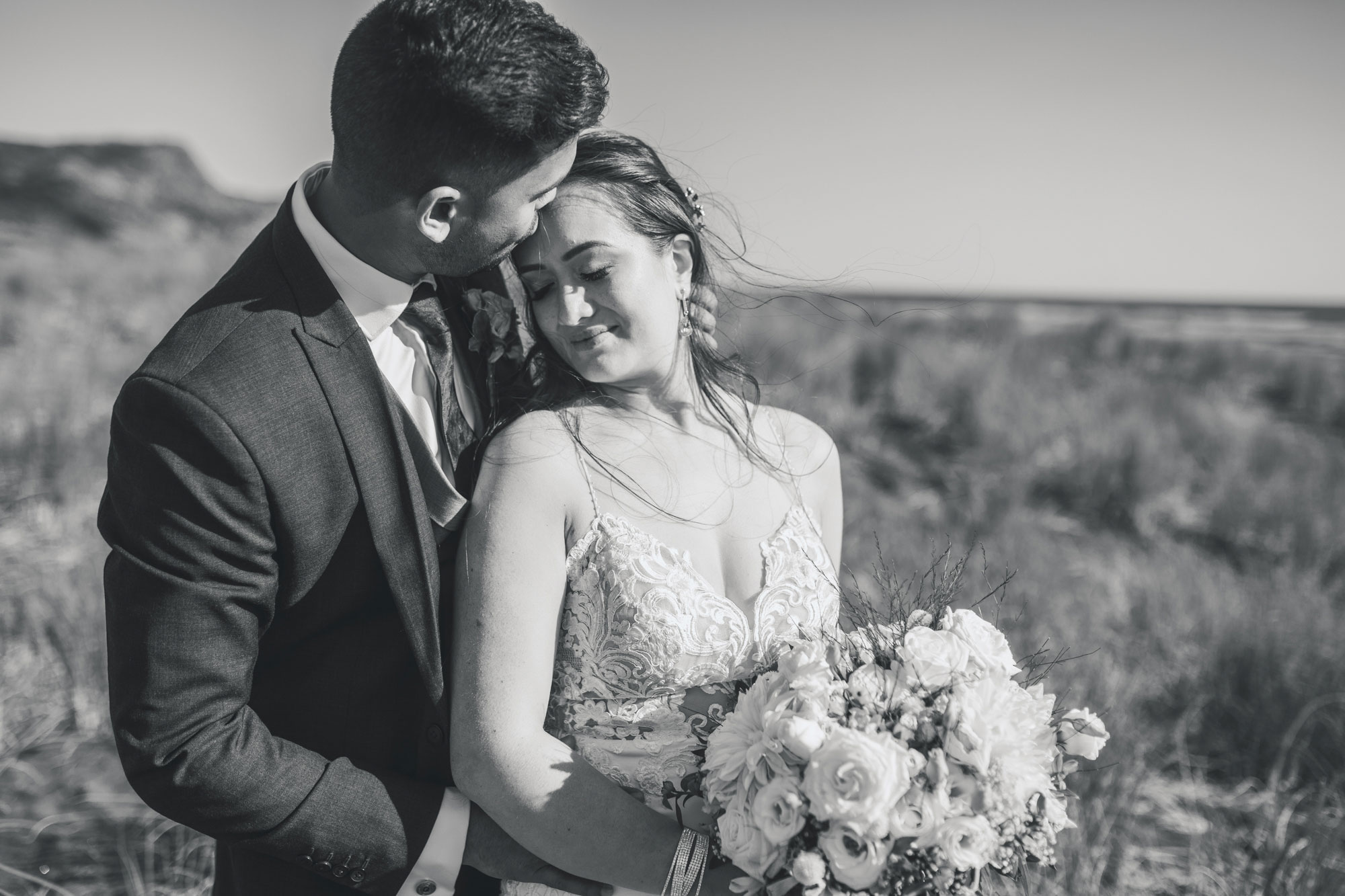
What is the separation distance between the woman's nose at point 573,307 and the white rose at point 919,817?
134cm

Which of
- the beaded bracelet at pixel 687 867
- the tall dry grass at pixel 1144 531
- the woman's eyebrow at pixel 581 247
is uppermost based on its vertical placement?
the woman's eyebrow at pixel 581 247

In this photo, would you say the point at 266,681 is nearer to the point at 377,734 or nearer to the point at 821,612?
the point at 377,734

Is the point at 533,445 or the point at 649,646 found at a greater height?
the point at 533,445

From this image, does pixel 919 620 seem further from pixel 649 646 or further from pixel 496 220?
pixel 496 220

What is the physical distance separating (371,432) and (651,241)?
0.93 meters

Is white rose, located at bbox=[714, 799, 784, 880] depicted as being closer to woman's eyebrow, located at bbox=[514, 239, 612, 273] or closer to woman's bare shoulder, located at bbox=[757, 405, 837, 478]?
woman's bare shoulder, located at bbox=[757, 405, 837, 478]

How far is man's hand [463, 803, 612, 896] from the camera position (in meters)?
2.26

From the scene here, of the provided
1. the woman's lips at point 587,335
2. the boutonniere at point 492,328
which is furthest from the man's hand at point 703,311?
the boutonniere at point 492,328

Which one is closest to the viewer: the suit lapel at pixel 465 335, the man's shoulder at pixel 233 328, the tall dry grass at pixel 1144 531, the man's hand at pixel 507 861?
the man's shoulder at pixel 233 328

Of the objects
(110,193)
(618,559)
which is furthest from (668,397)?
(110,193)

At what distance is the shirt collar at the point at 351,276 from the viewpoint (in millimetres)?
2135

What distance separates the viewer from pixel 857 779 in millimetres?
1806

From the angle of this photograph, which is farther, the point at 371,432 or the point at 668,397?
the point at 668,397

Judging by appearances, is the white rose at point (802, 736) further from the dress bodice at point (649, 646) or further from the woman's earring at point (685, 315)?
the woman's earring at point (685, 315)
